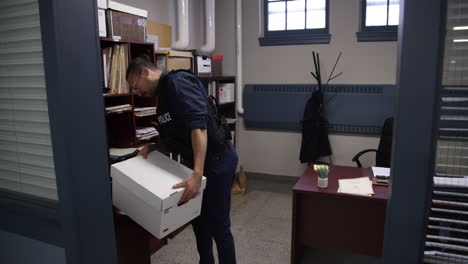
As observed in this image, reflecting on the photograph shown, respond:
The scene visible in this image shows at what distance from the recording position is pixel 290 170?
13.8 feet

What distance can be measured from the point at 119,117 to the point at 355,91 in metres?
2.53

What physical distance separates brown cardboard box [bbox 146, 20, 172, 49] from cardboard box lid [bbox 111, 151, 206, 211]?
1.58 m

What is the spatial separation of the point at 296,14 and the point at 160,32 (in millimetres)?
1658

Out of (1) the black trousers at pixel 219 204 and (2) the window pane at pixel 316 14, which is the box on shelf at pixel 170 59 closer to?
(1) the black trousers at pixel 219 204

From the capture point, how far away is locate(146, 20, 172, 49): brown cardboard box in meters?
3.08

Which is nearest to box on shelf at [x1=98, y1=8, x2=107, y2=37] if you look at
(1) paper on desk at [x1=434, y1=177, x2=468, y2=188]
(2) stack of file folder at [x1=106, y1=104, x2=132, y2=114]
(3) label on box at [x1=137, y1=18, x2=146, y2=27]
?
(3) label on box at [x1=137, y1=18, x2=146, y2=27]

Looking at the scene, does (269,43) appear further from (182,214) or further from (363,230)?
(182,214)

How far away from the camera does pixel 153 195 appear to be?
1496 mm

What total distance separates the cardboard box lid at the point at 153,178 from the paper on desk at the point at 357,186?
1.01 m

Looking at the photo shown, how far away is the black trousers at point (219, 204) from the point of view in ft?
5.98

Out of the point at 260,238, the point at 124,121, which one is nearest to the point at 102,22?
the point at 124,121

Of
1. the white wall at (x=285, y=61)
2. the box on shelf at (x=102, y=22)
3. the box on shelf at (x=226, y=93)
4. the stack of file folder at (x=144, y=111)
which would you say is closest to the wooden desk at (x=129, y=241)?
the stack of file folder at (x=144, y=111)

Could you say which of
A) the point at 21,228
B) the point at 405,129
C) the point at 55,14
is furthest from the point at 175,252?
the point at 405,129

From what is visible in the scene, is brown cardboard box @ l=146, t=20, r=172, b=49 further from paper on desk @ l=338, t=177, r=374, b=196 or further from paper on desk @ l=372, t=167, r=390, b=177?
paper on desk @ l=372, t=167, r=390, b=177
